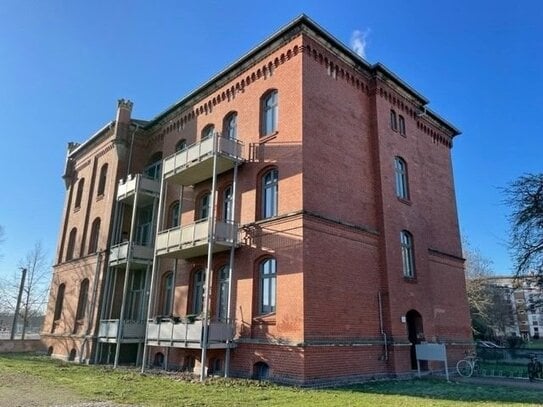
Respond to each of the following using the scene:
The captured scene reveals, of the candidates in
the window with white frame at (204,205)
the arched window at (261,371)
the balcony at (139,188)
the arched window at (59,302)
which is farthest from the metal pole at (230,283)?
the arched window at (59,302)

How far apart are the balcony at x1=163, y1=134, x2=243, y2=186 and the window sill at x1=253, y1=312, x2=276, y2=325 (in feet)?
20.8

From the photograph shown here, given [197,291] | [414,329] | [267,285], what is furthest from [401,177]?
[197,291]

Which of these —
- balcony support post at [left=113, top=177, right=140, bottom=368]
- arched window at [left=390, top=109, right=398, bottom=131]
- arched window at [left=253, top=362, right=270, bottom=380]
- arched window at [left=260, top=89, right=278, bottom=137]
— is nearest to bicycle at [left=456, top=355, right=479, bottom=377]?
arched window at [left=253, top=362, right=270, bottom=380]

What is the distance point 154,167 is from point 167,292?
7310mm

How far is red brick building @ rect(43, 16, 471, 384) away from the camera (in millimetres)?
14594

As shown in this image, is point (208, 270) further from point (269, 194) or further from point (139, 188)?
point (139, 188)

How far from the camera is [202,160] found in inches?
681

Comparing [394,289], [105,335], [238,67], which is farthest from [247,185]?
[105,335]

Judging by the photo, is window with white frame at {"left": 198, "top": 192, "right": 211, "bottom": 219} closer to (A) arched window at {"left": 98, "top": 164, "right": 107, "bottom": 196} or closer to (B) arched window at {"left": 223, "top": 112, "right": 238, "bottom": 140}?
(B) arched window at {"left": 223, "top": 112, "right": 238, "bottom": 140}

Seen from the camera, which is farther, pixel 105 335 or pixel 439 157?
pixel 439 157

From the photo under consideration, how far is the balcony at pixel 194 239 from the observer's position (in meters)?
16.0

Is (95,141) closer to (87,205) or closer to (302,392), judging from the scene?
(87,205)

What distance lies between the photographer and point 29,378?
14.1 metres

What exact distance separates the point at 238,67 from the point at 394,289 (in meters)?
11.9
